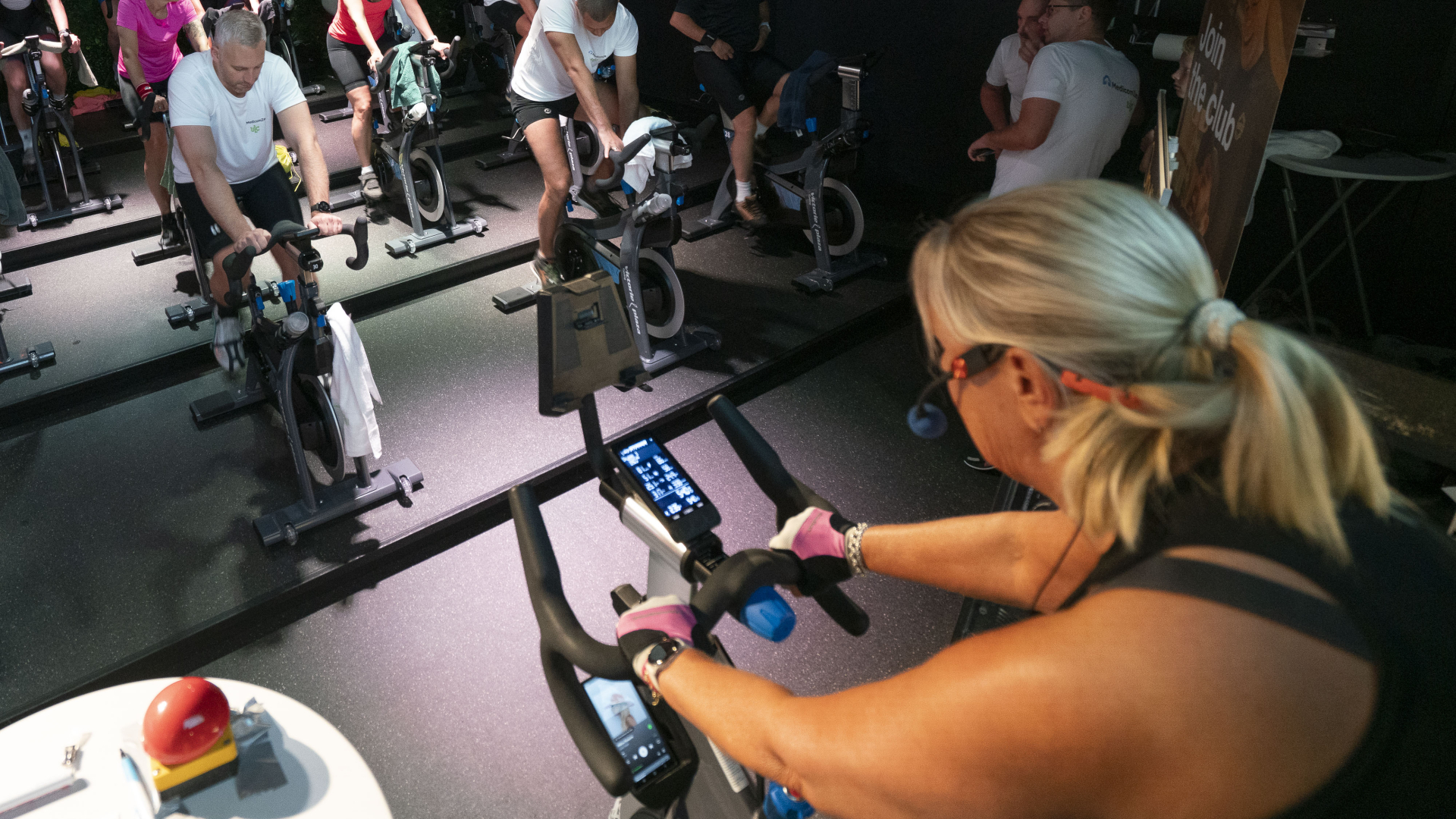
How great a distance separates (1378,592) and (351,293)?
14.0 ft

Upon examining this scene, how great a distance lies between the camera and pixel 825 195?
4672 millimetres

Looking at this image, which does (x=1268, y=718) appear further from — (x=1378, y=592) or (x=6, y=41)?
(x=6, y=41)

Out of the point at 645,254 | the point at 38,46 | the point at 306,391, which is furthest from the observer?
the point at 38,46

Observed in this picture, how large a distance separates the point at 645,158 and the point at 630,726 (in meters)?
2.68

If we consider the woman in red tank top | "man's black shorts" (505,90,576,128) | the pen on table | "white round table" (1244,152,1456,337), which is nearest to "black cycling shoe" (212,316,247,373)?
"man's black shorts" (505,90,576,128)

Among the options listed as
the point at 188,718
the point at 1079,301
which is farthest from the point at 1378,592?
the point at 188,718

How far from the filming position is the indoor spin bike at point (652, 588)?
1.06 m

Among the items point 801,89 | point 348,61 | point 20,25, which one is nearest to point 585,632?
point 801,89

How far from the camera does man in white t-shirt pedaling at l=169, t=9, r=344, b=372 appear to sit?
10.6 feet

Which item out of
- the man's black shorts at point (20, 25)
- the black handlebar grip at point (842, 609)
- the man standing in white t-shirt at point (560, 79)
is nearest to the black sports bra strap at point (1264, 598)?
the black handlebar grip at point (842, 609)

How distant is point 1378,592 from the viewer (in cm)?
75

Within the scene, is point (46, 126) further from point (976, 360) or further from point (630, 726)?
point (976, 360)

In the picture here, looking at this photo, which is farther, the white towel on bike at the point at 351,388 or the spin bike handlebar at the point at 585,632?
the white towel on bike at the point at 351,388

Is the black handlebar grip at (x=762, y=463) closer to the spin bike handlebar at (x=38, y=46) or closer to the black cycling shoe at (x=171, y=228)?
the black cycling shoe at (x=171, y=228)
